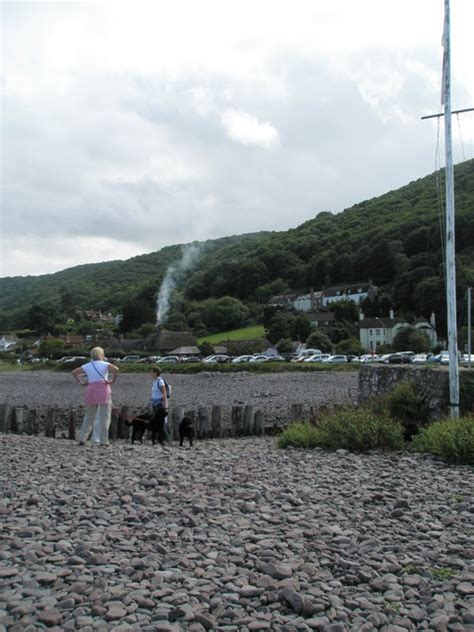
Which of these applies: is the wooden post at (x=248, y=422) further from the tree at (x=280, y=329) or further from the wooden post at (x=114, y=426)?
the tree at (x=280, y=329)

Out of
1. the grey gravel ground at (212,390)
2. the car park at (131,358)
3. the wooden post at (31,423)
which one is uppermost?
the car park at (131,358)

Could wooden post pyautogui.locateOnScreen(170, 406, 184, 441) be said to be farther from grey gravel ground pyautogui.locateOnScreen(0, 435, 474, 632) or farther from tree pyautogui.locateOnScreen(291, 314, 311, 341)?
tree pyautogui.locateOnScreen(291, 314, 311, 341)

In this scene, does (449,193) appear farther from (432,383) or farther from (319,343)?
(319,343)

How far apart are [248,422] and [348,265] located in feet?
436

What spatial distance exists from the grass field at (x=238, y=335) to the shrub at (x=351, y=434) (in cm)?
8627

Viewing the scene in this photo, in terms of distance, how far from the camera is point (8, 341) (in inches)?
5595

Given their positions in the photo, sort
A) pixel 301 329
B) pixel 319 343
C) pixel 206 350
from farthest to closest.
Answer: pixel 301 329
pixel 206 350
pixel 319 343

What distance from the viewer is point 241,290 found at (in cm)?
16388

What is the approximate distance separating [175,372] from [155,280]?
12035 cm

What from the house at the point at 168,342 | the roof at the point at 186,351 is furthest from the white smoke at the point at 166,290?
the roof at the point at 186,351

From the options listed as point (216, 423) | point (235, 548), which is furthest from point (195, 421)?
point (235, 548)

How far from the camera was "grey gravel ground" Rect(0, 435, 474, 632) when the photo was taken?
4777 mm

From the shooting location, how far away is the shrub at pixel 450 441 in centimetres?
1045

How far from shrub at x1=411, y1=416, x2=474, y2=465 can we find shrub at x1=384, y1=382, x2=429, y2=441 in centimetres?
223
